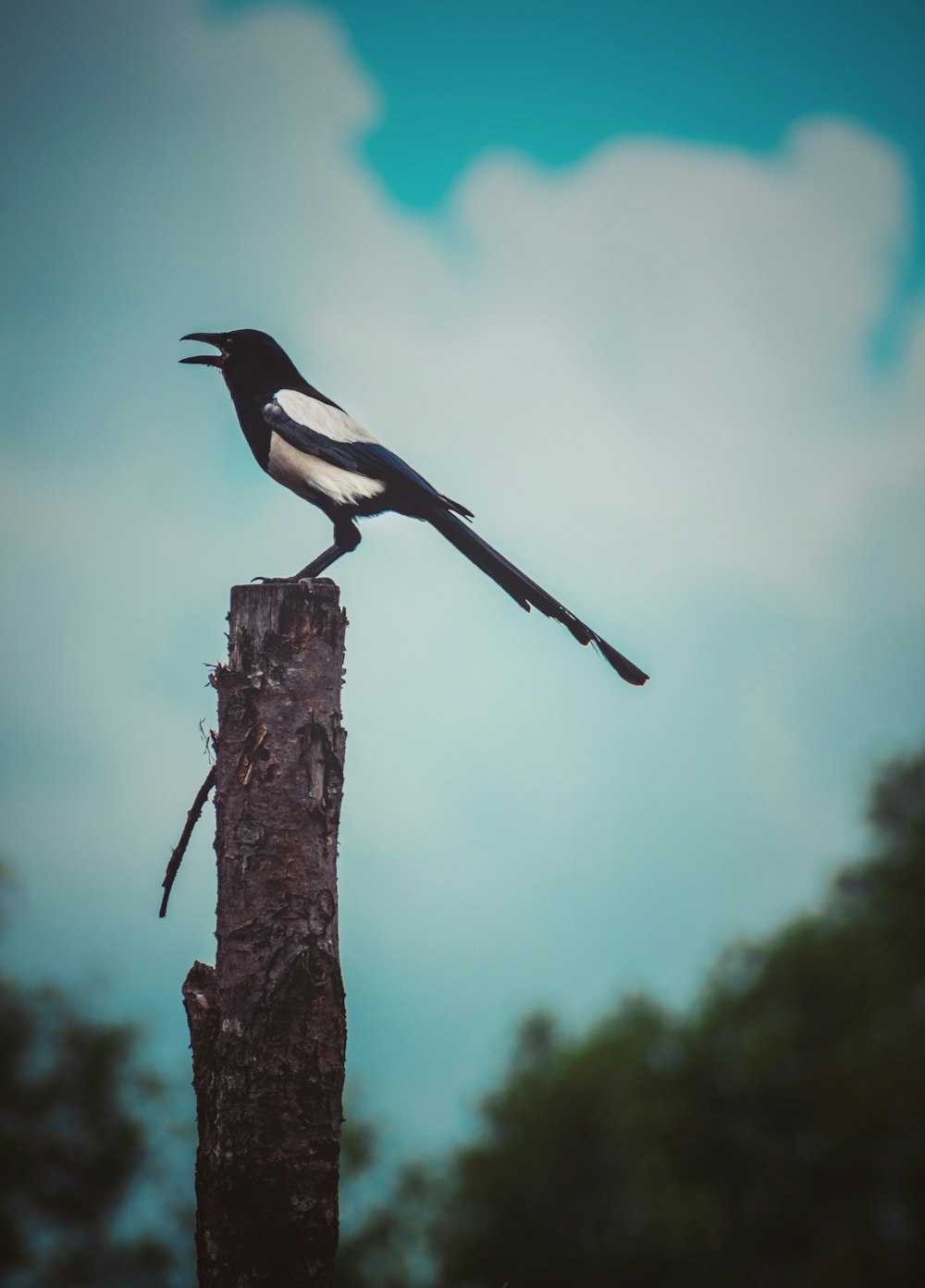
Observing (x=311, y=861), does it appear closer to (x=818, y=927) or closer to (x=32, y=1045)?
(x=32, y=1045)

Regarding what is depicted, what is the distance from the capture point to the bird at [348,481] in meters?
4.93

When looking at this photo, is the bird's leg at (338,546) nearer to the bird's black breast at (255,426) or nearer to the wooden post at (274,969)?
the bird's black breast at (255,426)

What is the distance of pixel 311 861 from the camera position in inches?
141

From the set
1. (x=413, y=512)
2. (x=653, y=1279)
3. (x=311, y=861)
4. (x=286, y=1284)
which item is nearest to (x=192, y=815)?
(x=311, y=861)

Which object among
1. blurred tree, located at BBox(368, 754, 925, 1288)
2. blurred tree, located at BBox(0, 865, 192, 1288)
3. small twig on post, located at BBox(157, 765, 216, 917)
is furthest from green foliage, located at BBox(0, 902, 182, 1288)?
small twig on post, located at BBox(157, 765, 216, 917)

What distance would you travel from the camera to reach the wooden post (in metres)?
3.32

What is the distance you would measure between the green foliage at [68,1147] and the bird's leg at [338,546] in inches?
568

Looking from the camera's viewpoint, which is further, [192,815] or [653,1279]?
[653,1279]

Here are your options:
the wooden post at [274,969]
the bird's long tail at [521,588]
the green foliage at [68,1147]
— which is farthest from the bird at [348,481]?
the green foliage at [68,1147]

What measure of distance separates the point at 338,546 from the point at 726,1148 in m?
17.6

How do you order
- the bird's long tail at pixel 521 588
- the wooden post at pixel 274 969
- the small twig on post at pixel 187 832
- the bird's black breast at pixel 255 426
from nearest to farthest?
the wooden post at pixel 274 969
the small twig on post at pixel 187 832
the bird's long tail at pixel 521 588
the bird's black breast at pixel 255 426

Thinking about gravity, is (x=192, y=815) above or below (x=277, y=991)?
above

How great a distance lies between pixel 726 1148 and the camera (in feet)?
62.2

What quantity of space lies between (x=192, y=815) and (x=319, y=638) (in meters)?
0.85
